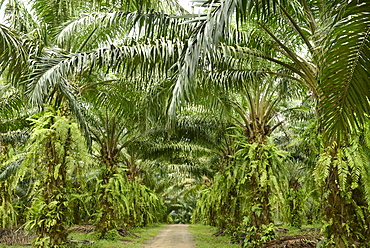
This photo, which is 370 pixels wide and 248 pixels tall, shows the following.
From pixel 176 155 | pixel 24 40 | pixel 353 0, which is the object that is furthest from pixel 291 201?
pixel 353 0

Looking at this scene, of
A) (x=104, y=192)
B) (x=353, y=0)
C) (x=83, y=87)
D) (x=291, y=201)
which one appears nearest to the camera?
(x=353, y=0)

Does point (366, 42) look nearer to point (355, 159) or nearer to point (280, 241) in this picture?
point (355, 159)

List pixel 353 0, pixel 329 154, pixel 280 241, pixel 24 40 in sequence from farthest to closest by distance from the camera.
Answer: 1. pixel 280 241
2. pixel 24 40
3. pixel 329 154
4. pixel 353 0

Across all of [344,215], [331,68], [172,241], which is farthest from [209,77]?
[172,241]

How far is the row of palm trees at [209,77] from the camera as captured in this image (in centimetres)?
408

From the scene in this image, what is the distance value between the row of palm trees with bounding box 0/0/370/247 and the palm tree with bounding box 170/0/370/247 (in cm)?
2

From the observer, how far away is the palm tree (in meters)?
3.75

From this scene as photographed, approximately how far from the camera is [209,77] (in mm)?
8555

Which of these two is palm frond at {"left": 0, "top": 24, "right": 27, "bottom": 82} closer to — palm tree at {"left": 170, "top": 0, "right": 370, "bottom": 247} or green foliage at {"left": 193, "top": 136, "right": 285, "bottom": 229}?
palm tree at {"left": 170, "top": 0, "right": 370, "bottom": 247}

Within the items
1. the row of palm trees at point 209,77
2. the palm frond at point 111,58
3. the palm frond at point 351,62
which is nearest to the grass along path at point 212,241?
the row of palm trees at point 209,77

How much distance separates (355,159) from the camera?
611 centimetres

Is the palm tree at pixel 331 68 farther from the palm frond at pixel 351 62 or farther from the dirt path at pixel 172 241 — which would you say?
the dirt path at pixel 172 241

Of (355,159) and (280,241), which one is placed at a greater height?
(355,159)

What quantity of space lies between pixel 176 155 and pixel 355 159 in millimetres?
11975
